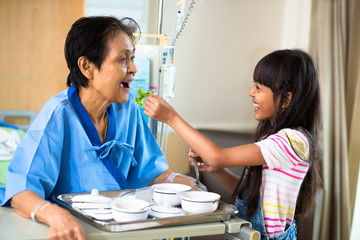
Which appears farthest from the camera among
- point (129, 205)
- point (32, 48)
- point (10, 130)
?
point (32, 48)

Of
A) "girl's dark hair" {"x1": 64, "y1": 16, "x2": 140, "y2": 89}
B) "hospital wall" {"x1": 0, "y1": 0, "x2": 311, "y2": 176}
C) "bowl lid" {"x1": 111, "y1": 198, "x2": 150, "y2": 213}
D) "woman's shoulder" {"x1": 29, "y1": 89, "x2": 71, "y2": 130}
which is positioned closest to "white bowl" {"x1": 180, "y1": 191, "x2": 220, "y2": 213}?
"bowl lid" {"x1": 111, "y1": 198, "x2": 150, "y2": 213}

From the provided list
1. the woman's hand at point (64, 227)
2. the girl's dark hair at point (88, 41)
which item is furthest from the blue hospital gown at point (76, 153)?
the woman's hand at point (64, 227)

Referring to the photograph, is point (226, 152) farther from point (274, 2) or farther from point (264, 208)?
point (274, 2)

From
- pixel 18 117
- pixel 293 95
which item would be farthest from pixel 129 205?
pixel 18 117

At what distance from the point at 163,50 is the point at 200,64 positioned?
0.80 metres

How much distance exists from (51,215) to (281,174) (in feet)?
2.45

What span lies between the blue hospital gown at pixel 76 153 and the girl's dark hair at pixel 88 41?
0.33 feet

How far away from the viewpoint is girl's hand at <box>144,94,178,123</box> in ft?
4.84

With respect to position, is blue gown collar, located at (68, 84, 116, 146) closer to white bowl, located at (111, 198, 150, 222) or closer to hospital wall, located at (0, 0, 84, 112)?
white bowl, located at (111, 198, 150, 222)

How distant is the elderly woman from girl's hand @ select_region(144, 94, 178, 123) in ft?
0.62

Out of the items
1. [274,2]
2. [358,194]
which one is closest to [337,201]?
[358,194]

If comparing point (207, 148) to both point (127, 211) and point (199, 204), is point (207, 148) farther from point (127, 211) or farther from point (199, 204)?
point (127, 211)

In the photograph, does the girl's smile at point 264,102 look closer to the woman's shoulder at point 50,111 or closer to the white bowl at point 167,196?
the white bowl at point 167,196

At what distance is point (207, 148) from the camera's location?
4.82ft
